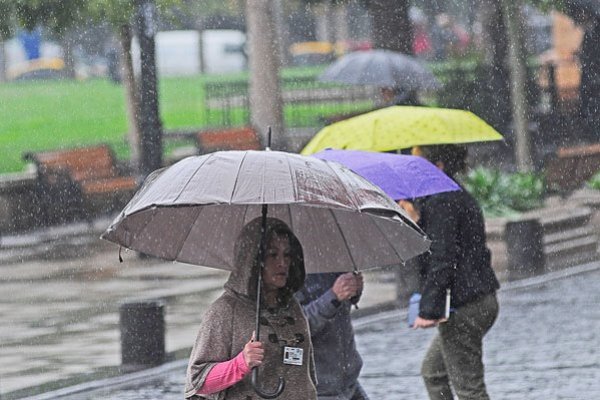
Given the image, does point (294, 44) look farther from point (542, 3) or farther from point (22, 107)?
point (542, 3)

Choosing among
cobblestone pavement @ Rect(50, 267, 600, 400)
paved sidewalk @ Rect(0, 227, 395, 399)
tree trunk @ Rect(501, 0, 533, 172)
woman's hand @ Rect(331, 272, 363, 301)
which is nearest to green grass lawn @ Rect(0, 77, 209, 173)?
paved sidewalk @ Rect(0, 227, 395, 399)

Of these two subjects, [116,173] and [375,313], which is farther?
[116,173]

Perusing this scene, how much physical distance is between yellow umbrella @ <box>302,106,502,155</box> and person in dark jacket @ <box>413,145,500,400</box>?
560 millimetres

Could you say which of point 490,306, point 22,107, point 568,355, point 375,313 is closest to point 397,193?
point 490,306

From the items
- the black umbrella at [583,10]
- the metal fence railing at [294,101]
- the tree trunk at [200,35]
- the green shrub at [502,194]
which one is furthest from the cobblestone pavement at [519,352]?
the tree trunk at [200,35]

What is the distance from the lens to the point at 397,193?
24.2 ft

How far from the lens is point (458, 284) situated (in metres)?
8.02

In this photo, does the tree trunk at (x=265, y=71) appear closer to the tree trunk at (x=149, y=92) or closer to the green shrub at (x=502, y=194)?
the tree trunk at (x=149, y=92)

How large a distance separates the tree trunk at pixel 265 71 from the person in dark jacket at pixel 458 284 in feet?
51.8

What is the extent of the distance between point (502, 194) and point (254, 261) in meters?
12.3

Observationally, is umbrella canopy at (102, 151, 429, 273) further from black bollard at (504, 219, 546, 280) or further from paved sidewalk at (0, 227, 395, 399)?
black bollard at (504, 219, 546, 280)

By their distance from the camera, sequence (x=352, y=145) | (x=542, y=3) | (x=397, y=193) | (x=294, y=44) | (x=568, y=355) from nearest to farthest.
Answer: (x=397, y=193) < (x=352, y=145) < (x=568, y=355) < (x=542, y=3) < (x=294, y=44)

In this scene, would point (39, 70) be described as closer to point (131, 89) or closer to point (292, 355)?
point (131, 89)

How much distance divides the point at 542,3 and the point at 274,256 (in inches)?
668
